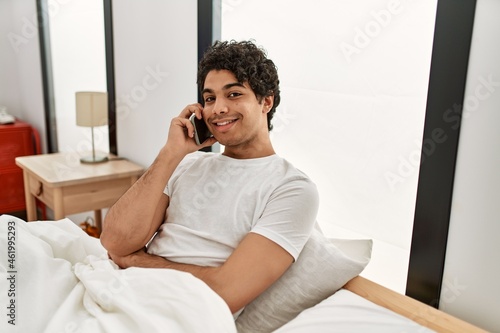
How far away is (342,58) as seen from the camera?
4.77 ft

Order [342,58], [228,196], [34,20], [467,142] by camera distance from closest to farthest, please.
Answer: [467,142], [228,196], [342,58], [34,20]

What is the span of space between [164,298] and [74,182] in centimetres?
139

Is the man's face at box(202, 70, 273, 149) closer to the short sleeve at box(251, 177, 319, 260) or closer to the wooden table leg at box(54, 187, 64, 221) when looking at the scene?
the short sleeve at box(251, 177, 319, 260)

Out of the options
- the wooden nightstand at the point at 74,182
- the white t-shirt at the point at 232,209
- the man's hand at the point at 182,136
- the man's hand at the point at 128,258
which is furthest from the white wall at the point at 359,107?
the wooden nightstand at the point at 74,182

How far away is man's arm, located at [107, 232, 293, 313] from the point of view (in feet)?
3.53

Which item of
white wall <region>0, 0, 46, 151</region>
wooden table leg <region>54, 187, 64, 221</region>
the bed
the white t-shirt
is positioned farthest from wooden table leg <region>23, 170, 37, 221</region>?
the white t-shirt

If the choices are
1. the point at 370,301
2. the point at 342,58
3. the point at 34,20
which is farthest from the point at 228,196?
the point at 34,20

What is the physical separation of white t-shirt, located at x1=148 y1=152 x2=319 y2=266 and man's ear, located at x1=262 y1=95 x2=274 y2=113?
6.8 inches

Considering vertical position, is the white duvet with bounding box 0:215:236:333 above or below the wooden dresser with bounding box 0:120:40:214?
above

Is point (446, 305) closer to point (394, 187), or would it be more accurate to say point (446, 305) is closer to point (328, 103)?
point (394, 187)

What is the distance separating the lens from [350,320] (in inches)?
39.2

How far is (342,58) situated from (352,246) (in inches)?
24.2

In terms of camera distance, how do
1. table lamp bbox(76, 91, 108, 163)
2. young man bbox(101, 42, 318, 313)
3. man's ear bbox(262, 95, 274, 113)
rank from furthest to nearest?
table lamp bbox(76, 91, 108, 163) → man's ear bbox(262, 95, 274, 113) → young man bbox(101, 42, 318, 313)

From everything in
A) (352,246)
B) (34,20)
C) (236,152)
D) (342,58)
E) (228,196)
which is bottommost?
(352,246)
